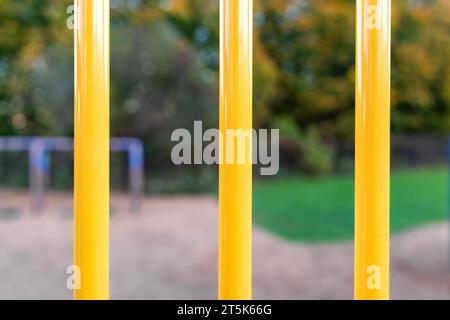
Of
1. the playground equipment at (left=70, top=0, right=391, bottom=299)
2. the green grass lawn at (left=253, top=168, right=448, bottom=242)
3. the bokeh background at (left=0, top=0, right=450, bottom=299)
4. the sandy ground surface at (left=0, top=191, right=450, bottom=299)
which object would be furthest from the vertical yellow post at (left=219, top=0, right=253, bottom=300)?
the green grass lawn at (left=253, top=168, right=448, bottom=242)

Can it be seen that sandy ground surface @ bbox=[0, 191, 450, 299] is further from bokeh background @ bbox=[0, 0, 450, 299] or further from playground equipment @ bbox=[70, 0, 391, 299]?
playground equipment @ bbox=[70, 0, 391, 299]

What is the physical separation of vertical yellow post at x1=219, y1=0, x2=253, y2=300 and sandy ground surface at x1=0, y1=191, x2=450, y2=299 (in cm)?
583

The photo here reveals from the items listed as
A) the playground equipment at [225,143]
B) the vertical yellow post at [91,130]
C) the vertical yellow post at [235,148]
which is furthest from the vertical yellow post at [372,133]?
the vertical yellow post at [91,130]

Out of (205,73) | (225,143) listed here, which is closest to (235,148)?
(225,143)

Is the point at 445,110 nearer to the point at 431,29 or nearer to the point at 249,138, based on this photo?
the point at 431,29

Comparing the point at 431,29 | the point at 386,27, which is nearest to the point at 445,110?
the point at 431,29

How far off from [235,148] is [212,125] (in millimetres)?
15602

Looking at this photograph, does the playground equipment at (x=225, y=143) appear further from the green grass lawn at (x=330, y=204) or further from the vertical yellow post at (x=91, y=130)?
the green grass lawn at (x=330, y=204)

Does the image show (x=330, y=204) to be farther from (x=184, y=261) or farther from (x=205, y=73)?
(x=184, y=261)

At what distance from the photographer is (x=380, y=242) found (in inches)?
62.0

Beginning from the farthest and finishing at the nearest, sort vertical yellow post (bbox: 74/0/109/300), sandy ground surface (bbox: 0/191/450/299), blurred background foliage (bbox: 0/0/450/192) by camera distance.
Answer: blurred background foliage (bbox: 0/0/450/192) < sandy ground surface (bbox: 0/191/450/299) < vertical yellow post (bbox: 74/0/109/300)

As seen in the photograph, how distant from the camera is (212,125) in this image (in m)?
17.1

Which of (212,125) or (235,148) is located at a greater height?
(212,125)

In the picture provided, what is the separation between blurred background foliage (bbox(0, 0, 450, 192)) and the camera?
1686 centimetres
